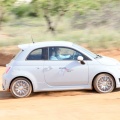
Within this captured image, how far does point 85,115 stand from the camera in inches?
332

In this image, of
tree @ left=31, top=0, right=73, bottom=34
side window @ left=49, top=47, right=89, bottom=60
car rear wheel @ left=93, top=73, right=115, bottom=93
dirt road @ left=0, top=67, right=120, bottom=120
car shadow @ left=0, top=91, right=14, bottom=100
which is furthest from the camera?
tree @ left=31, top=0, right=73, bottom=34

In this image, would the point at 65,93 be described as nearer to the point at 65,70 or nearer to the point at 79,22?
the point at 65,70

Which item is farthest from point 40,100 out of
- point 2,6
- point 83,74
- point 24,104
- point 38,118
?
point 2,6

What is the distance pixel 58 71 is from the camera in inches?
437

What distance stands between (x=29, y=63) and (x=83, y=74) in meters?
1.54

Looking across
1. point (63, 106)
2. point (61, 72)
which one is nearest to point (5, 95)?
point (61, 72)

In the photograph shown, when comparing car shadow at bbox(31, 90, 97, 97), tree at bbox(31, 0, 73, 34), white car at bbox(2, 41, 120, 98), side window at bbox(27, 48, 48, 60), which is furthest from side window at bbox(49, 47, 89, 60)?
tree at bbox(31, 0, 73, 34)

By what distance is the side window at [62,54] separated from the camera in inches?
441

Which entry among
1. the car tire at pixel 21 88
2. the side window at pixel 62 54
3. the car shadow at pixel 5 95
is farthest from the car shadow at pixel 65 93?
the side window at pixel 62 54

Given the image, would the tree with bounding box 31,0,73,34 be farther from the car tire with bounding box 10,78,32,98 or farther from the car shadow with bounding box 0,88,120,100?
the car tire with bounding box 10,78,32,98

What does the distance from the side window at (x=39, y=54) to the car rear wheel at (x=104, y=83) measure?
5.17 feet

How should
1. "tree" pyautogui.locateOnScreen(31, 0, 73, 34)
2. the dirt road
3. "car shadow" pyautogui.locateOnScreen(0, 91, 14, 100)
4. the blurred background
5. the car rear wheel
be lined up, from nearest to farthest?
the dirt road, the car rear wheel, "car shadow" pyautogui.locateOnScreen(0, 91, 14, 100), the blurred background, "tree" pyautogui.locateOnScreen(31, 0, 73, 34)

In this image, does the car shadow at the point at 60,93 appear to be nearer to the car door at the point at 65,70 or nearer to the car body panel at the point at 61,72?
the car body panel at the point at 61,72

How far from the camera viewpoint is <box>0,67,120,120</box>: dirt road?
27.7ft
